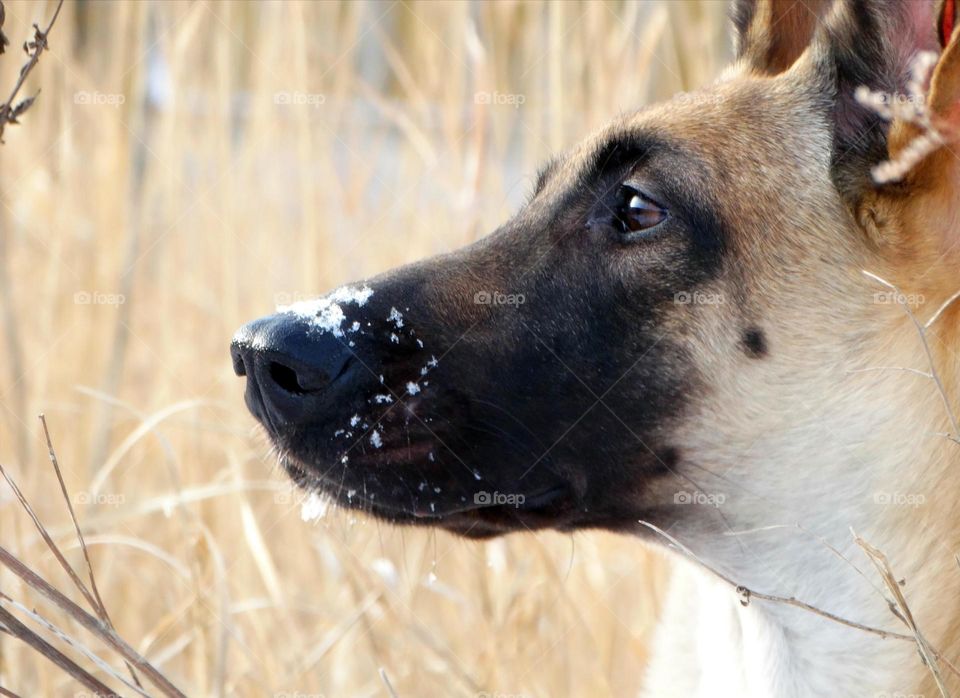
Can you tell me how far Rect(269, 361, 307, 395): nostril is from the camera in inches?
67.5

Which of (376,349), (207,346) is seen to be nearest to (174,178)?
(207,346)

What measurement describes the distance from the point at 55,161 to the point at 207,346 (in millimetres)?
798

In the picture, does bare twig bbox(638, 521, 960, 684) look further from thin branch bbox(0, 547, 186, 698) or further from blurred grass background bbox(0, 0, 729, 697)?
blurred grass background bbox(0, 0, 729, 697)

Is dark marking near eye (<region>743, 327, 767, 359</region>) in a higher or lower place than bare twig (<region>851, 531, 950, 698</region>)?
higher

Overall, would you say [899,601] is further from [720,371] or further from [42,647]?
[42,647]

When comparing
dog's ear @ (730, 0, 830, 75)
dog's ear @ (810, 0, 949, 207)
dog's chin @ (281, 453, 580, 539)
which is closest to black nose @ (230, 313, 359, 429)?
dog's chin @ (281, 453, 580, 539)

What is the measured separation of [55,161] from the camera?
3373 millimetres

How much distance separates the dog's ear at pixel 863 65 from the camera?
187 cm

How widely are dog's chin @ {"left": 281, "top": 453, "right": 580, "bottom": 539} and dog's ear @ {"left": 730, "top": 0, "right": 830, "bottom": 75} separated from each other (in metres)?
1.10

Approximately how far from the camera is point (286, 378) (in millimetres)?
1724

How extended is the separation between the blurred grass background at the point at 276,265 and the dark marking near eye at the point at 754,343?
1098 millimetres

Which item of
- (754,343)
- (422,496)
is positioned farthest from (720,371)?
(422,496)

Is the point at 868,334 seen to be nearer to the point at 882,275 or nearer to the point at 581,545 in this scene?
the point at 882,275

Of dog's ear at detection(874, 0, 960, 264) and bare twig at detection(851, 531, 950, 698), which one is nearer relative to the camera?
bare twig at detection(851, 531, 950, 698)
